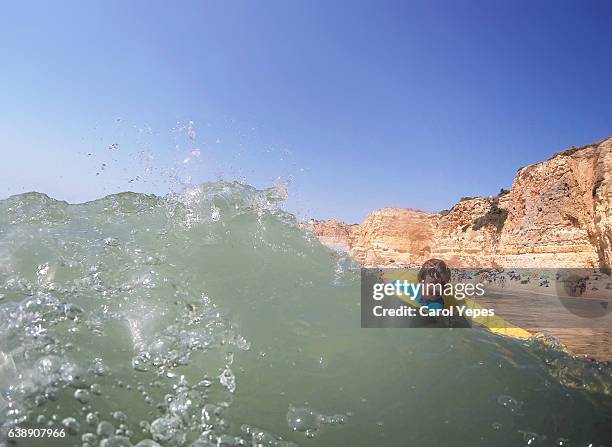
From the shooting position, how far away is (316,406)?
234cm

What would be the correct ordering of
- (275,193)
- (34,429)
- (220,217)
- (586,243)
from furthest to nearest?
(586,243)
(275,193)
(220,217)
(34,429)

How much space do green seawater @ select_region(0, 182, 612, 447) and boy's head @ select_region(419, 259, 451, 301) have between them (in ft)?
1.81

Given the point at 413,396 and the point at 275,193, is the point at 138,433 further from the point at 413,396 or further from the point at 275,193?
the point at 275,193

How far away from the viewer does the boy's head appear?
400 cm

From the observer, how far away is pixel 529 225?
30.9 meters

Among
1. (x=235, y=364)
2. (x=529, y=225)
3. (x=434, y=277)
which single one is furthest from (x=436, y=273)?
(x=529, y=225)

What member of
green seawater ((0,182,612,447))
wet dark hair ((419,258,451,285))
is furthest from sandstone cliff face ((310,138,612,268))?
green seawater ((0,182,612,447))

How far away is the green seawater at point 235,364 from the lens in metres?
2.09

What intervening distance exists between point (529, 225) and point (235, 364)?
33.4 meters

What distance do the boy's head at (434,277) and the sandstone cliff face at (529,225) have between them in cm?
1032

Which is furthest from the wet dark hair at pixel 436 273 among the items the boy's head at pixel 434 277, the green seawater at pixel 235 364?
the green seawater at pixel 235 364

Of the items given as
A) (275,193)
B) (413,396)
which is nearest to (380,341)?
(413,396)

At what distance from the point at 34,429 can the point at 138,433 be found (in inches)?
18.3

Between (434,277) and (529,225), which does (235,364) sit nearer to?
(434,277)
